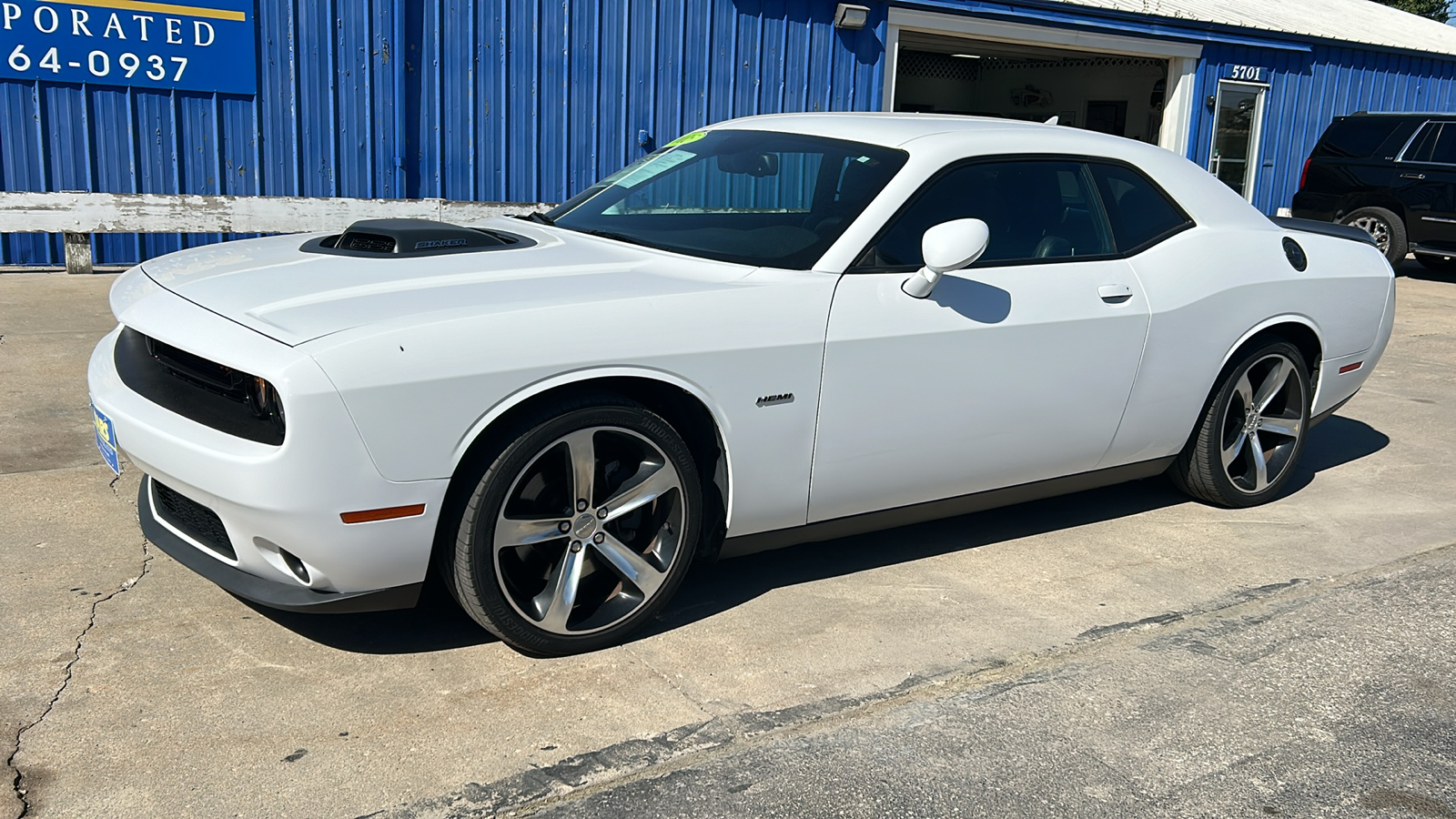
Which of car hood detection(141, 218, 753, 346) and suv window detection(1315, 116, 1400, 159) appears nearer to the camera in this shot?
car hood detection(141, 218, 753, 346)

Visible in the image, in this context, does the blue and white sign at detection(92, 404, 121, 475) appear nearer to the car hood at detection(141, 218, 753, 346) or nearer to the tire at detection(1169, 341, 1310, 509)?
the car hood at detection(141, 218, 753, 346)

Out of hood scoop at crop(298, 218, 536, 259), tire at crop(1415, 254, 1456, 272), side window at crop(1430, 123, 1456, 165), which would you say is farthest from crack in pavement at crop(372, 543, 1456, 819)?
tire at crop(1415, 254, 1456, 272)

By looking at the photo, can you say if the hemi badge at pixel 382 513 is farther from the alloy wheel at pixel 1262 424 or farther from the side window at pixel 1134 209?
the alloy wheel at pixel 1262 424

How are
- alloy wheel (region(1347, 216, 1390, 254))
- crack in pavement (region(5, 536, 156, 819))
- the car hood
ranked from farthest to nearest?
alloy wheel (region(1347, 216, 1390, 254)), the car hood, crack in pavement (region(5, 536, 156, 819))

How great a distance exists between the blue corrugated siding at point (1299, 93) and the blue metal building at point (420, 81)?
3.30ft

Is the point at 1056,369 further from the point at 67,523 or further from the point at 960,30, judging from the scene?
the point at 960,30

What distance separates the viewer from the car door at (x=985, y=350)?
3672mm

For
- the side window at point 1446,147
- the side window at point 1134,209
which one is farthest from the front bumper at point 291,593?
the side window at point 1446,147

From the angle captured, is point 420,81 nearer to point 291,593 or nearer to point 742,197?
point 742,197

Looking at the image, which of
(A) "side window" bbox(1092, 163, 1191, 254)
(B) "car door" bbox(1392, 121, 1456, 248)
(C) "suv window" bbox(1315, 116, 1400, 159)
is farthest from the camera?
(C) "suv window" bbox(1315, 116, 1400, 159)

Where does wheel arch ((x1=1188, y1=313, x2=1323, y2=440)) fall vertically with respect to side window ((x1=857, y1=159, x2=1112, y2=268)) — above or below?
below

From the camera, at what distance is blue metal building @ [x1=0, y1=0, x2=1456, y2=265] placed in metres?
9.76

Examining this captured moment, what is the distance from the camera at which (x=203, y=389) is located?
315cm

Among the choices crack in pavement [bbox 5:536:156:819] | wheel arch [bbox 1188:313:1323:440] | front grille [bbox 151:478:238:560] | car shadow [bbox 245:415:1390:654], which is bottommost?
car shadow [bbox 245:415:1390:654]
